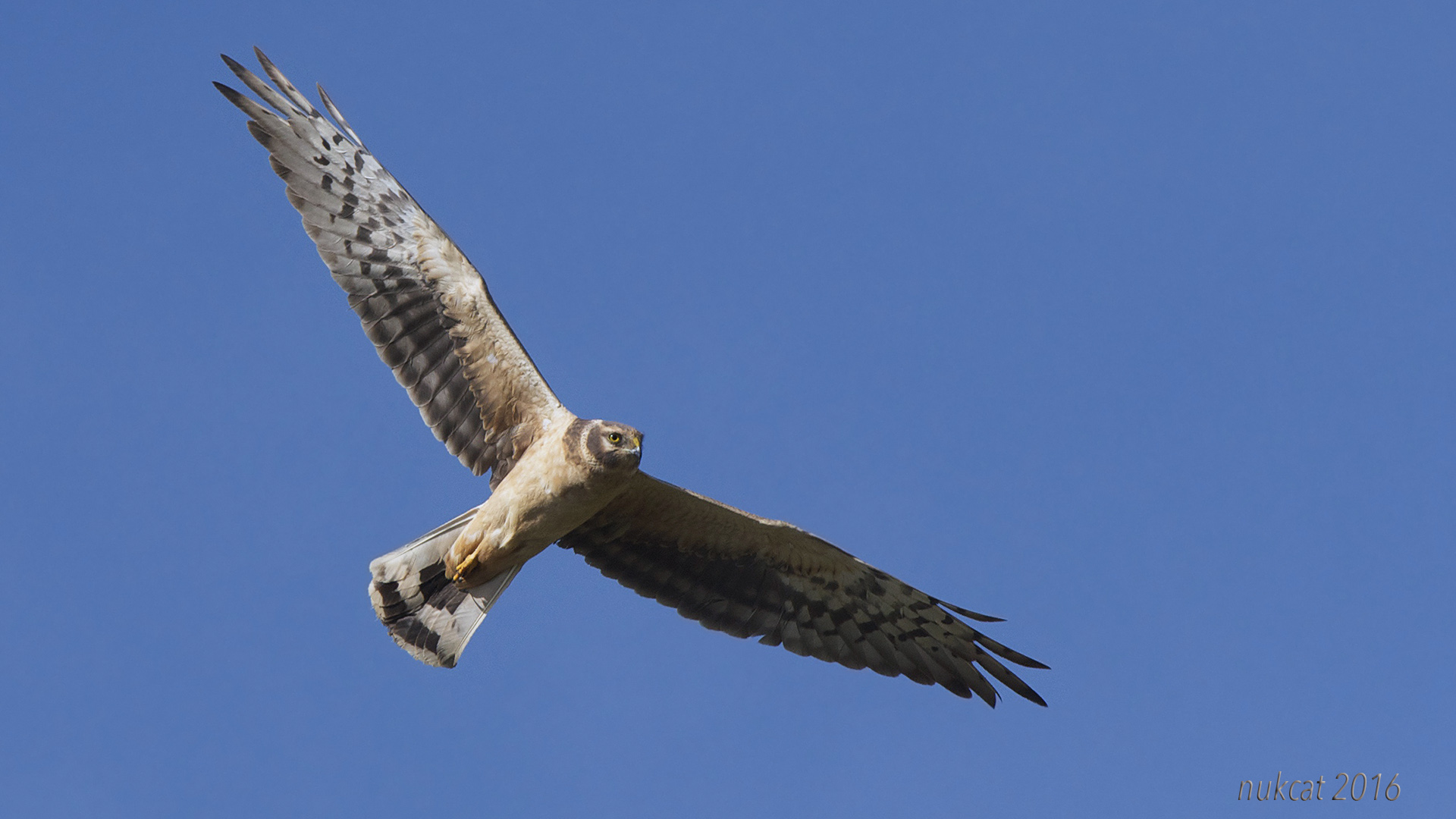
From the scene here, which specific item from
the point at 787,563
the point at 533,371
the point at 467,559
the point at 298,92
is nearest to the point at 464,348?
the point at 533,371

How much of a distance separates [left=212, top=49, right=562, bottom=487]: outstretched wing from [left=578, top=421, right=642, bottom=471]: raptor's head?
843 mm

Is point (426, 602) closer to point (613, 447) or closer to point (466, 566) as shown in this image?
point (466, 566)

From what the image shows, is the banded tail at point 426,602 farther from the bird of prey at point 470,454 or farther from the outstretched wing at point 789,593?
the outstretched wing at point 789,593

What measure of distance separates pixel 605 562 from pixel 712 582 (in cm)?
81

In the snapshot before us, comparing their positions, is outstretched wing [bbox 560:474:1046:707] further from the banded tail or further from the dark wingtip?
the dark wingtip

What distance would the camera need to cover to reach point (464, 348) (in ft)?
28.0

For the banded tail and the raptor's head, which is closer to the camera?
the raptor's head

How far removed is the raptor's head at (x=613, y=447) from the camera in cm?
761

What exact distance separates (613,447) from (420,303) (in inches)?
78.5

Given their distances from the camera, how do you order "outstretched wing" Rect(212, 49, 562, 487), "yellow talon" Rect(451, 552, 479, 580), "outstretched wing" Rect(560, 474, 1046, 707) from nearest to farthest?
1. "yellow talon" Rect(451, 552, 479, 580)
2. "outstretched wing" Rect(212, 49, 562, 487)
3. "outstretched wing" Rect(560, 474, 1046, 707)

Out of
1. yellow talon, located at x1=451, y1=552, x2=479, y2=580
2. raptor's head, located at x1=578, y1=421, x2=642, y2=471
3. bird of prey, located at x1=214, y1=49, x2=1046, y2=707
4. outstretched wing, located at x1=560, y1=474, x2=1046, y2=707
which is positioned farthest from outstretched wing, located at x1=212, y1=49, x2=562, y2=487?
outstretched wing, located at x1=560, y1=474, x2=1046, y2=707

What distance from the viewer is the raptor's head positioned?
761 centimetres

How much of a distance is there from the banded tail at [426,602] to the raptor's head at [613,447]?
1353 millimetres

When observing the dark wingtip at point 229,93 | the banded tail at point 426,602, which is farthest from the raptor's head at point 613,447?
the dark wingtip at point 229,93
